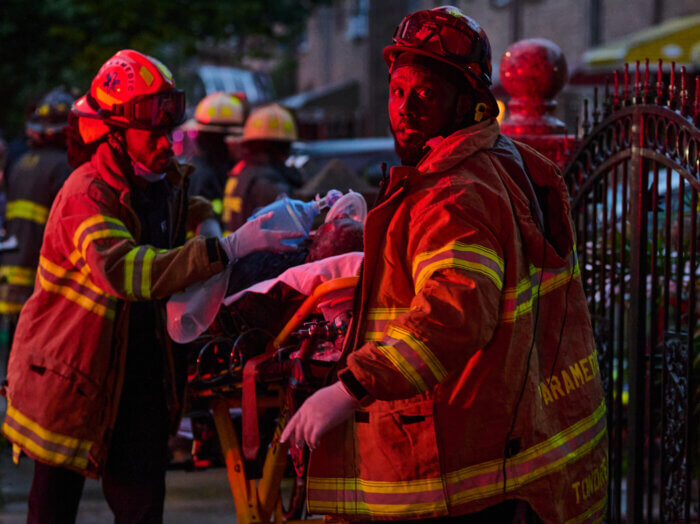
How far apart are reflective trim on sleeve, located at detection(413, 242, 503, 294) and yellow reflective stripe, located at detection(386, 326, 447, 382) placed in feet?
0.41

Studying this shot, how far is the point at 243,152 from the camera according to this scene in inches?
302

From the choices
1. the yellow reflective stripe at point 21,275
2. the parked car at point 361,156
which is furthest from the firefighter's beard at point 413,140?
the parked car at point 361,156

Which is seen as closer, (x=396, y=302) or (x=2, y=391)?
(x=396, y=302)

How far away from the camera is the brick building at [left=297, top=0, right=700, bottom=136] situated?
707 inches

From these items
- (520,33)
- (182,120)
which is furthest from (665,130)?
(520,33)

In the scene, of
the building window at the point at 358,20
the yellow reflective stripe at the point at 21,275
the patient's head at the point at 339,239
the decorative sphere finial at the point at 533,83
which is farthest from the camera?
the building window at the point at 358,20

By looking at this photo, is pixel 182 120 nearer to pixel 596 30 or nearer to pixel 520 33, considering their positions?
pixel 596 30

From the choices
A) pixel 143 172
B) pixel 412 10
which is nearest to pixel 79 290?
pixel 143 172

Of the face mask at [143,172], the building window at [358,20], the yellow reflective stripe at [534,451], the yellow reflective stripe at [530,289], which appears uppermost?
the building window at [358,20]

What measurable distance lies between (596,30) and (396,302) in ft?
56.0

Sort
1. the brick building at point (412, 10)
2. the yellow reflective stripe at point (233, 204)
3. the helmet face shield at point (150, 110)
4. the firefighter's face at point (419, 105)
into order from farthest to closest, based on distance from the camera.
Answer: the brick building at point (412, 10) → the yellow reflective stripe at point (233, 204) → the helmet face shield at point (150, 110) → the firefighter's face at point (419, 105)

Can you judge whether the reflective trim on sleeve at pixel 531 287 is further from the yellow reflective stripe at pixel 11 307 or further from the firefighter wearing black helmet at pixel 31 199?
the yellow reflective stripe at pixel 11 307

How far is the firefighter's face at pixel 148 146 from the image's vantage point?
3.89 m

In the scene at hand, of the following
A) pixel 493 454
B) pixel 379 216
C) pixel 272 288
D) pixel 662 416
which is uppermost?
pixel 379 216
